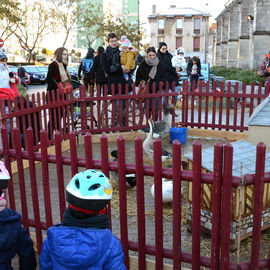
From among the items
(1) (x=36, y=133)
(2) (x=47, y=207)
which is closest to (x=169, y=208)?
(2) (x=47, y=207)

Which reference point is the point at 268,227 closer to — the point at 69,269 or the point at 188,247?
the point at 188,247

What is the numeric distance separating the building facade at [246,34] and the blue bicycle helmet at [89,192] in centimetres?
2124

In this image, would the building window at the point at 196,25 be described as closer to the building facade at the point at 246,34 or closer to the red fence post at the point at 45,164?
the building facade at the point at 246,34

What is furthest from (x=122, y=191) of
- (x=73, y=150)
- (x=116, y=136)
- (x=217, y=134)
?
(x=217, y=134)

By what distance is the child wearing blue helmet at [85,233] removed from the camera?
6.98ft

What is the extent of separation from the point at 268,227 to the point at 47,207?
217cm

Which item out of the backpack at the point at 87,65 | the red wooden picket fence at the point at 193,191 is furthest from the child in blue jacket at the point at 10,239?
the backpack at the point at 87,65

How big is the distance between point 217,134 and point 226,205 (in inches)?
232

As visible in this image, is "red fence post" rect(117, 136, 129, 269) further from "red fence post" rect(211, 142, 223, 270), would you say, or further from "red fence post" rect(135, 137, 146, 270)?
"red fence post" rect(211, 142, 223, 270)

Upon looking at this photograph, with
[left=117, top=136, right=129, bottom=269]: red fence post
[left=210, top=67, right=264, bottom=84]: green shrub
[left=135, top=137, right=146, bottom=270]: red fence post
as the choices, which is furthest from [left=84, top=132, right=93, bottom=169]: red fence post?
[left=210, top=67, right=264, bottom=84]: green shrub

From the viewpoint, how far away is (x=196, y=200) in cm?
259

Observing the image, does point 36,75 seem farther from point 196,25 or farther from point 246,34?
point 196,25

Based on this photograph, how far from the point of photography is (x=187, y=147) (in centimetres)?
751

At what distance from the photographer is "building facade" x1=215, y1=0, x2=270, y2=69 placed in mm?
21562
